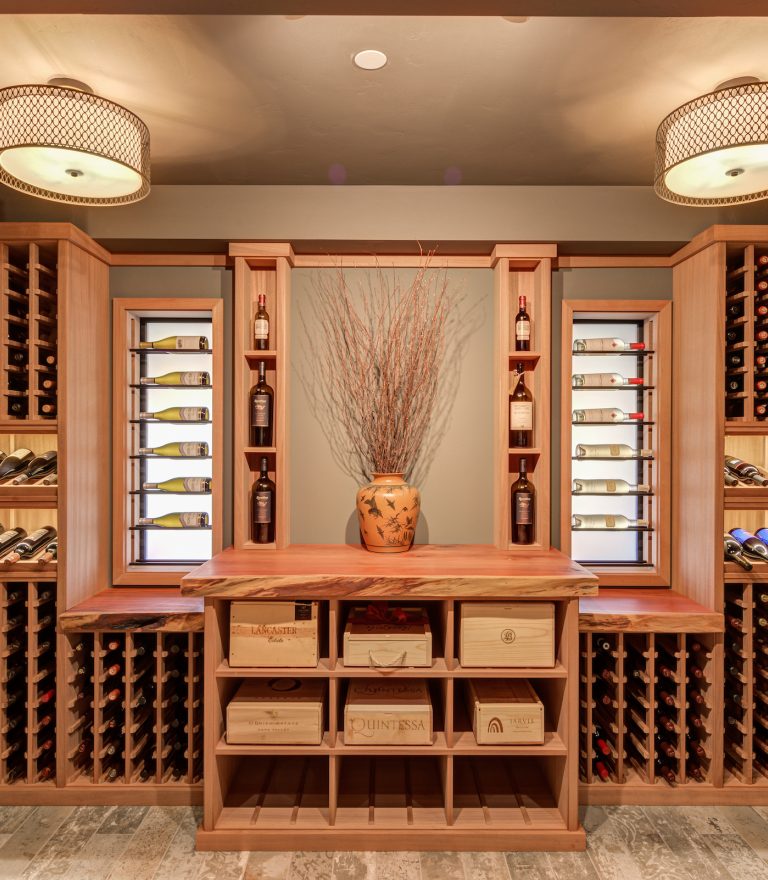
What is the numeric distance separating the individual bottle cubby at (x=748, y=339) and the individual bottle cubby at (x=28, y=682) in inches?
124

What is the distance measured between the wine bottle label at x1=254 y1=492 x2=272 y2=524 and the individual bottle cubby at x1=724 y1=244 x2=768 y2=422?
2.13 m

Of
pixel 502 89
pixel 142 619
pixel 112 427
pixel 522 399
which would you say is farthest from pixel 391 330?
pixel 142 619

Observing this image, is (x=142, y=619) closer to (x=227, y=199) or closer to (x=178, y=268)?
(x=178, y=268)

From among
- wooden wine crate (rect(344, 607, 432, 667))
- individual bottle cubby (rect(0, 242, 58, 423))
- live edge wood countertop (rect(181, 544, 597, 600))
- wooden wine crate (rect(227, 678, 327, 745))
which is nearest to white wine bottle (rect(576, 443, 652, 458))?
live edge wood countertop (rect(181, 544, 597, 600))

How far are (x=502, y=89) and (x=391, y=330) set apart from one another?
1.14 metres

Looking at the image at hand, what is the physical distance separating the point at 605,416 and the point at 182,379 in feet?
7.02

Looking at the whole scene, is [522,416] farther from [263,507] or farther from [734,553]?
[263,507]

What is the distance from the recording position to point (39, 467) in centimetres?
257

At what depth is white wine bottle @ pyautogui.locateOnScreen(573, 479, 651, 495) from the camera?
113 inches

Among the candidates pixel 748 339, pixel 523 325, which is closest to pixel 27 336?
pixel 523 325

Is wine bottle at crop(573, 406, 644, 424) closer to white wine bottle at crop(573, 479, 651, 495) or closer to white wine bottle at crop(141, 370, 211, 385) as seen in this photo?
white wine bottle at crop(573, 479, 651, 495)

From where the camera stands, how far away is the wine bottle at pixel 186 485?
2.87 metres

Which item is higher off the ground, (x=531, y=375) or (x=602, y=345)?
(x=602, y=345)

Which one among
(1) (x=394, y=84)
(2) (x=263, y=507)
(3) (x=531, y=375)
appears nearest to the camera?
(1) (x=394, y=84)
